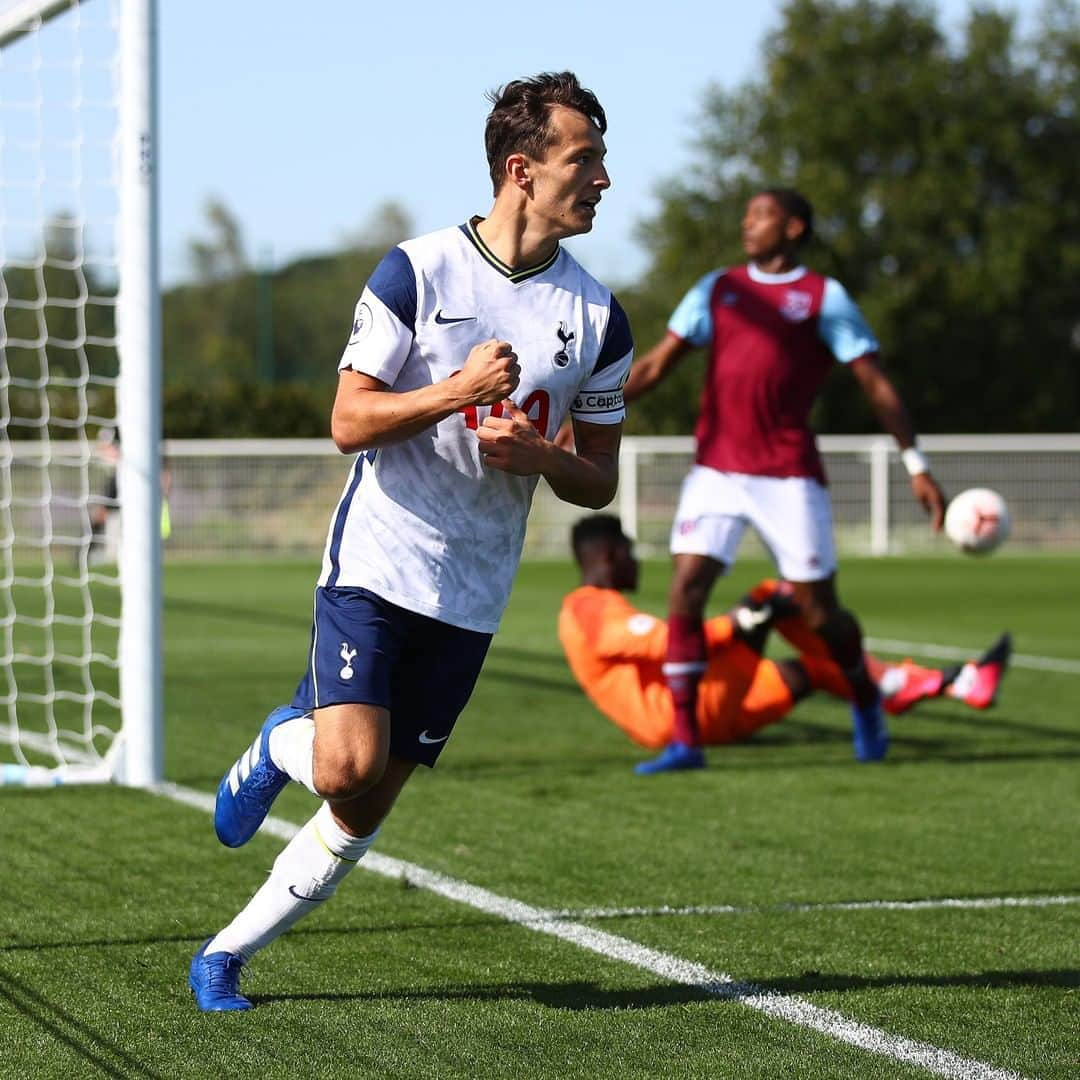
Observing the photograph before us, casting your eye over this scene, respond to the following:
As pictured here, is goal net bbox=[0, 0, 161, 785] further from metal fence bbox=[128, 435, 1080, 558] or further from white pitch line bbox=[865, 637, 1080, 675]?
metal fence bbox=[128, 435, 1080, 558]

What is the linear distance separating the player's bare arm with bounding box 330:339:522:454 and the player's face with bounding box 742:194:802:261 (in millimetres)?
4369

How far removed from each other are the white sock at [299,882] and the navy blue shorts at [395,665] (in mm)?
244

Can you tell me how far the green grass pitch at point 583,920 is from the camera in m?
4.05

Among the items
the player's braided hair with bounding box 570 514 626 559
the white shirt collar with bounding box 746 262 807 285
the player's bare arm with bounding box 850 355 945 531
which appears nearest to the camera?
the player's bare arm with bounding box 850 355 945 531

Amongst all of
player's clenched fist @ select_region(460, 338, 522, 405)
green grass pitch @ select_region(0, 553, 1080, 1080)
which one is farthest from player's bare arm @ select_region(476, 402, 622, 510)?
green grass pitch @ select_region(0, 553, 1080, 1080)

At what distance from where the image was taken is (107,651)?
566 inches

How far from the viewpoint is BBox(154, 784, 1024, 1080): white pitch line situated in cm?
395

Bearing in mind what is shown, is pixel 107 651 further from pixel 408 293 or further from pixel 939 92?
pixel 939 92

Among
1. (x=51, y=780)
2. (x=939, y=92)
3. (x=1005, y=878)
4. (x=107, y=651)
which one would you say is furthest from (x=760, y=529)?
(x=939, y=92)

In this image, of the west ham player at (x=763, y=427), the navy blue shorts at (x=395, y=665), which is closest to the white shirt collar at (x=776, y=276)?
the west ham player at (x=763, y=427)

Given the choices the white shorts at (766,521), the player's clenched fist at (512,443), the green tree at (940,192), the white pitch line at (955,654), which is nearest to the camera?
the player's clenched fist at (512,443)

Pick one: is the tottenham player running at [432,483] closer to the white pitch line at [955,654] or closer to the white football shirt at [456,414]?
the white football shirt at [456,414]

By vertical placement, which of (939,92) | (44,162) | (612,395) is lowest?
(612,395)

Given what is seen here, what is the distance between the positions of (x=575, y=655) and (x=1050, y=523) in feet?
71.6
